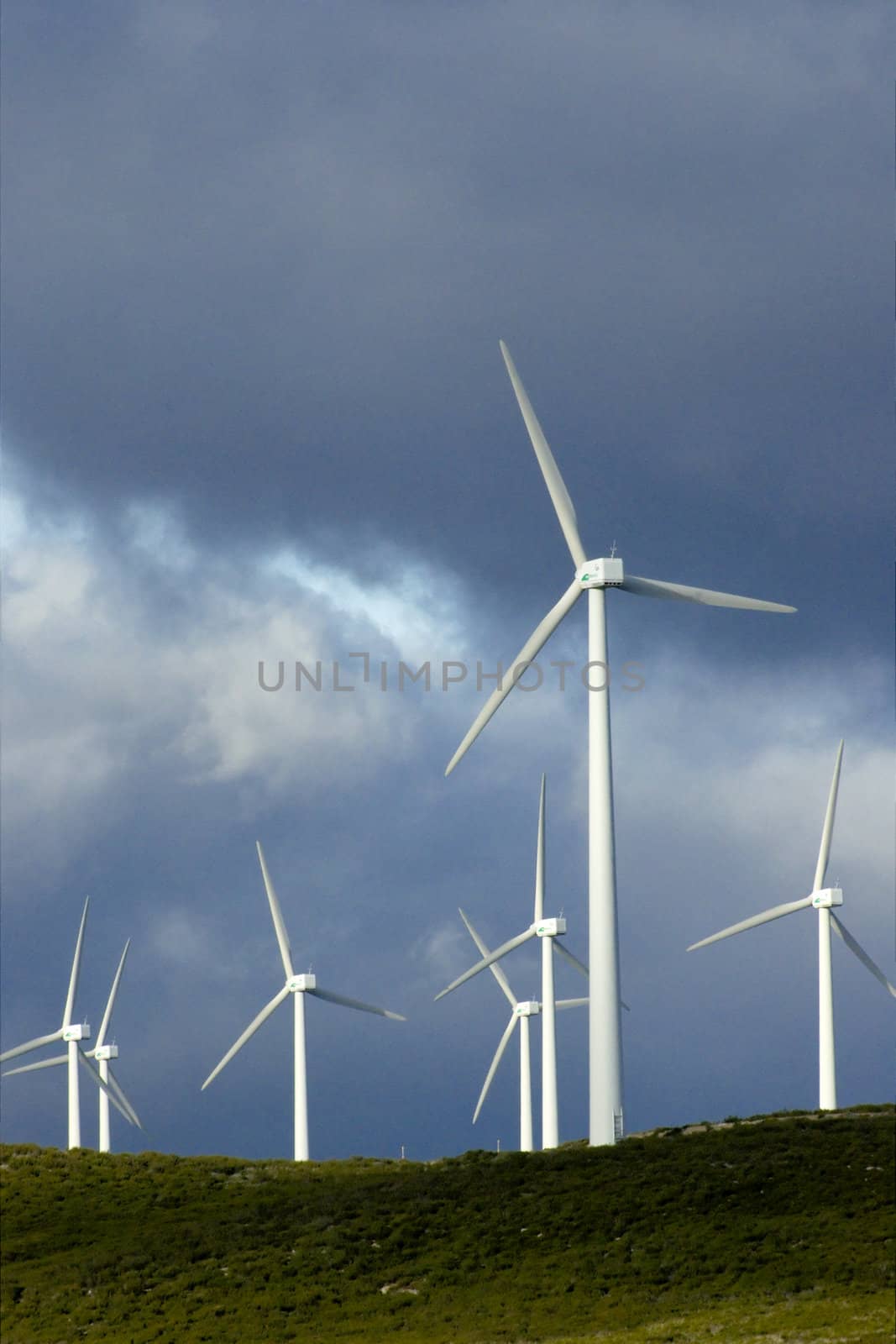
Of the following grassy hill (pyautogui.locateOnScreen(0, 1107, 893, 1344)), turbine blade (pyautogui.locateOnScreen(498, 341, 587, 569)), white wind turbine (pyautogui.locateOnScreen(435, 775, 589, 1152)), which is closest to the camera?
grassy hill (pyautogui.locateOnScreen(0, 1107, 893, 1344))

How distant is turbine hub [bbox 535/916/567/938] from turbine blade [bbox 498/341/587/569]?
42.1m

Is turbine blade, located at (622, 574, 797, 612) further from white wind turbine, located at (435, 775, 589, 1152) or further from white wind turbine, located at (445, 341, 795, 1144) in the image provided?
white wind turbine, located at (435, 775, 589, 1152)

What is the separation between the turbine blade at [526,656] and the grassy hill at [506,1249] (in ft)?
60.1

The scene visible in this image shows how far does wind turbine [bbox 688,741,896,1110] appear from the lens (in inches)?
4481

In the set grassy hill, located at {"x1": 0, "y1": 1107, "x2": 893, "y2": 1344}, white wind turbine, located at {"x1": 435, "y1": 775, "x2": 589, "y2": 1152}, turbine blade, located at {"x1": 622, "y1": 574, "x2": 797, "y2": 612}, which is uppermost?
turbine blade, located at {"x1": 622, "y1": 574, "x2": 797, "y2": 612}

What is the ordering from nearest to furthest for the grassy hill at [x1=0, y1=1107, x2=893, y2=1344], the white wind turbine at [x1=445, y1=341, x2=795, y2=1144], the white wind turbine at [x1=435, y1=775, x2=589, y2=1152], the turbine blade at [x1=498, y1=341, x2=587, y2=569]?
1. the grassy hill at [x1=0, y1=1107, x2=893, y2=1344]
2. the white wind turbine at [x1=445, y1=341, x2=795, y2=1144]
3. the turbine blade at [x1=498, y1=341, x2=587, y2=569]
4. the white wind turbine at [x1=435, y1=775, x2=589, y2=1152]

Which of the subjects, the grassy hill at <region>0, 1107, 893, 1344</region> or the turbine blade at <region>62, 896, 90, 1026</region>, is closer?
the grassy hill at <region>0, 1107, 893, 1344</region>

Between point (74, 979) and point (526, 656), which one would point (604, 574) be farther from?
point (74, 979)

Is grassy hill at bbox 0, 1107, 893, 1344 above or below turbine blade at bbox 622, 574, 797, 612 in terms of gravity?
below

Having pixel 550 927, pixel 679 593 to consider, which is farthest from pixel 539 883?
pixel 679 593

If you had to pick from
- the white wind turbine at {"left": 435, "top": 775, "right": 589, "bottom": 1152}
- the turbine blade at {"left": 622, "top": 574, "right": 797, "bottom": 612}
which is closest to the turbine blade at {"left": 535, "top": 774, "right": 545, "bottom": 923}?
the white wind turbine at {"left": 435, "top": 775, "right": 589, "bottom": 1152}

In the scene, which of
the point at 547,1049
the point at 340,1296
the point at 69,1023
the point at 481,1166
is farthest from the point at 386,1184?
the point at 69,1023

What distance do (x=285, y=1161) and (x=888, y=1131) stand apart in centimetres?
3079

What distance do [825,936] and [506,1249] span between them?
2306 inches
